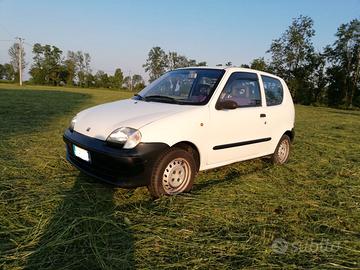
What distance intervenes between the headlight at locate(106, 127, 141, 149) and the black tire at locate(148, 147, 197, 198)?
0.36 m

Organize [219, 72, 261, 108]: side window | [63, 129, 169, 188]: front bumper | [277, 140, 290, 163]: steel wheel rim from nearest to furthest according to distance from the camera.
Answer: [63, 129, 169, 188]: front bumper → [219, 72, 261, 108]: side window → [277, 140, 290, 163]: steel wheel rim

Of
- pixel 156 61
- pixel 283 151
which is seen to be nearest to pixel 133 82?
pixel 156 61

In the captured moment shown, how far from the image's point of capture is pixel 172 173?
4.05m

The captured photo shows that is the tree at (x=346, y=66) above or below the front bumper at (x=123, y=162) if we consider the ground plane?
above

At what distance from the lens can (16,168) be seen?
4.82 meters

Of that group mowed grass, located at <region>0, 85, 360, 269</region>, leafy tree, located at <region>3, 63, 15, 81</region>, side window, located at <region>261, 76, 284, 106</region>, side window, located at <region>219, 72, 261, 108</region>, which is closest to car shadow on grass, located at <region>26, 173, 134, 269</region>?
mowed grass, located at <region>0, 85, 360, 269</region>

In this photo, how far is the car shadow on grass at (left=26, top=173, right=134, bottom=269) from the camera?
264 centimetres

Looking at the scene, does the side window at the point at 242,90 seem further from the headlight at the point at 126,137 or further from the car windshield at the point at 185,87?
the headlight at the point at 126,137

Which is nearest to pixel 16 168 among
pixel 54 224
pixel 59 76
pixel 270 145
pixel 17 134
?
pixel 54 224

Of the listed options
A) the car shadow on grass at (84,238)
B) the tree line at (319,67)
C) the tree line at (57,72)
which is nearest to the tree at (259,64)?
the tree line at (319,67)

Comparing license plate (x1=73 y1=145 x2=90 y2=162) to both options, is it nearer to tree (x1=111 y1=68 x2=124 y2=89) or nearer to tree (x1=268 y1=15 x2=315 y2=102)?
tree (x1=268 y1=15 x2=315 y2=102)

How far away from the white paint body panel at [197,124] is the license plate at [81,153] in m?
0.20

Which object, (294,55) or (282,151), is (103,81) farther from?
(282,151)

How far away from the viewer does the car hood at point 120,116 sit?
3.83 metres
